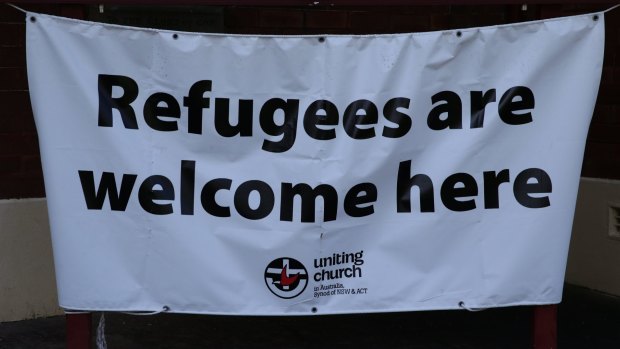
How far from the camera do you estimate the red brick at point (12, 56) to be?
6641mm

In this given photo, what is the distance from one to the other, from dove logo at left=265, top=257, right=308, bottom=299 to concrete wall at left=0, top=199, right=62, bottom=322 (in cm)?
252

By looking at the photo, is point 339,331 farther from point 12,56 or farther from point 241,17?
point 12,56

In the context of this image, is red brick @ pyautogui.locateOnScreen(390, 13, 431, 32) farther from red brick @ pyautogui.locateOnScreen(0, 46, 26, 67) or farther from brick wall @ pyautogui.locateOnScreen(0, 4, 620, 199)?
red brick @ pyautogui.locateOnScreen(0, 46, 26, 67)

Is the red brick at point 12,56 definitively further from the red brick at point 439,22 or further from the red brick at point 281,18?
the red brick at point 439,22

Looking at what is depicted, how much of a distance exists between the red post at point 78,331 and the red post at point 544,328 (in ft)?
7.96

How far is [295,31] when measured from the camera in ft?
24.6

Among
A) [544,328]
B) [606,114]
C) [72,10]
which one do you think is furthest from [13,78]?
[606,114]

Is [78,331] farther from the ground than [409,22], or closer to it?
closer to it

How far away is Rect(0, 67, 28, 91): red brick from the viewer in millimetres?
6660

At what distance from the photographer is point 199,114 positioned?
4.92m

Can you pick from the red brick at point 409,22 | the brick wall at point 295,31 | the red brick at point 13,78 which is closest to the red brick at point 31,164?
the brick wall at point 295,31

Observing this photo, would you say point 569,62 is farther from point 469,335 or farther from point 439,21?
point 439,21

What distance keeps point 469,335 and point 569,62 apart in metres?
2.39

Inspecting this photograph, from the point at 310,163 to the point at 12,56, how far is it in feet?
9.21
